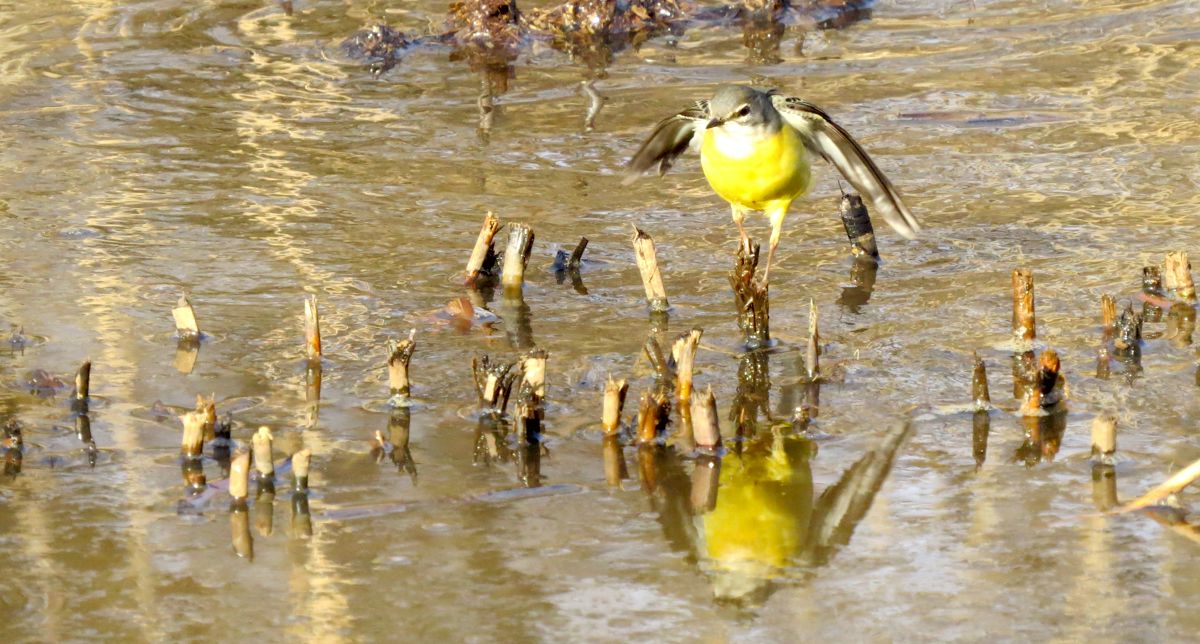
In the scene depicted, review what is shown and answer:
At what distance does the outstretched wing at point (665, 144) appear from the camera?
6449 millimetres

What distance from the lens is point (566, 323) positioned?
6.29 meters

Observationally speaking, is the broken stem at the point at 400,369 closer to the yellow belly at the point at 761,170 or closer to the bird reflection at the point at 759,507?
the bird reflection at the point at 759,507

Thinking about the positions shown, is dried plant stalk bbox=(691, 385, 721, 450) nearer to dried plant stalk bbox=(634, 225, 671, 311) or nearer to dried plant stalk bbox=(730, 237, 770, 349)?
dried plant stalk bbox=(730, 237, 770, 349)

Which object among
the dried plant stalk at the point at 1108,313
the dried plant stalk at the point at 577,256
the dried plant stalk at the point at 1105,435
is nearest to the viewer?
the dried plant stalk at the point at 1105,435

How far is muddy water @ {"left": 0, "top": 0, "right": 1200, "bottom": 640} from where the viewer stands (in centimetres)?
407

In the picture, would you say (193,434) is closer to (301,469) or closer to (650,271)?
(301,469)

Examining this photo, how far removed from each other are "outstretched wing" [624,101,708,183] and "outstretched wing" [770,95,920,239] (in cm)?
40

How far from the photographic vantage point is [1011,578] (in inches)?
161

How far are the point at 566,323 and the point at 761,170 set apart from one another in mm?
1013

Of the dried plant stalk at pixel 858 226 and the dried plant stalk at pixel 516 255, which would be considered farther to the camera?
the dried plant stalk at pixel 858 226

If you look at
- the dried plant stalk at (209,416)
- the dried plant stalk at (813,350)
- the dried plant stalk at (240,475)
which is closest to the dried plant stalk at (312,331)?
the dried plant stalk at (209,416)

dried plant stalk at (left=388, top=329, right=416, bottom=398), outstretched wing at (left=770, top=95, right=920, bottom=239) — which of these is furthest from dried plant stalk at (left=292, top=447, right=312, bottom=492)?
outstretched wing at (left=770, top=95, right=920, bottom=239)

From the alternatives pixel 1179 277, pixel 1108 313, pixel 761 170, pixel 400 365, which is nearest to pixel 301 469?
pixel 400 365

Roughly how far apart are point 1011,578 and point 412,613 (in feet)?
4.99
